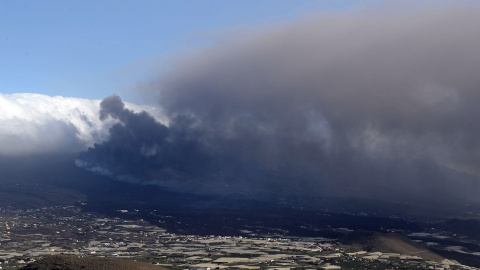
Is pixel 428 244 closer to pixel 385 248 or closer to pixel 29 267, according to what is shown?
pixel 385 248

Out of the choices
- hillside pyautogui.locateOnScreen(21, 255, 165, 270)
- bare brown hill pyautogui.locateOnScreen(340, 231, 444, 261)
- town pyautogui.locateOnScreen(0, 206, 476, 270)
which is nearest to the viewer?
hillside pyautogui.locateOnScreen(21, 255, 165, 270)

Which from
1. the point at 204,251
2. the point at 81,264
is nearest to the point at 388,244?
the point at 204,251

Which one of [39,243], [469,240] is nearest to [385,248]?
[469,240]

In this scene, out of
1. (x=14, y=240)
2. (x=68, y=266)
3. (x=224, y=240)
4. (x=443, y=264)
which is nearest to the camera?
(x=68, y=266)

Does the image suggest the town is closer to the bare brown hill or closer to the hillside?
the bare brown hill

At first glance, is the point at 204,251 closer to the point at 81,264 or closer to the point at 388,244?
the point at 388,244

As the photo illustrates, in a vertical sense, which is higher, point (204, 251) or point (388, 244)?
point (388, 244)

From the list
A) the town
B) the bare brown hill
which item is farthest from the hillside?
the bare brown hill

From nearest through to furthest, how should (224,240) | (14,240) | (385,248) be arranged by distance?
Answer: (385,248) → (14,240) → (224,240)
